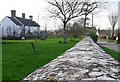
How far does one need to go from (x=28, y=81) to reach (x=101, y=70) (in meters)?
0.80

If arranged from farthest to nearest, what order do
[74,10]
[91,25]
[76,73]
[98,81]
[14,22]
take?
[14,22] < [91,25] < [74,10] < [76,73] < [98,81]

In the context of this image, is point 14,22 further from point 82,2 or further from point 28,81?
point 28,81

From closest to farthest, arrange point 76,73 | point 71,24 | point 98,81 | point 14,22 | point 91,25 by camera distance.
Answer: point 98,81
point 76,73
point 71,24
point 91,25
point 14,22

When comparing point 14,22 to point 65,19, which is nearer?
point 65,19

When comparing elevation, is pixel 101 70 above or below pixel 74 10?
below

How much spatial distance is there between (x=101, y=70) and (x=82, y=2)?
1542 inches

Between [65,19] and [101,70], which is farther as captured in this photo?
[65,19]

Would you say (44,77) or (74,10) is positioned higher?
(74,10)

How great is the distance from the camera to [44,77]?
2.61m

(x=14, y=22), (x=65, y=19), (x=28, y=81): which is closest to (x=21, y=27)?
(x=14, y=22)

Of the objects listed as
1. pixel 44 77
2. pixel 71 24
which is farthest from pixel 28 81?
pixel 71 24

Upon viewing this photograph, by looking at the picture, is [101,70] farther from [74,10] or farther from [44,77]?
[74,10]

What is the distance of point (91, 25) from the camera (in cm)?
6669

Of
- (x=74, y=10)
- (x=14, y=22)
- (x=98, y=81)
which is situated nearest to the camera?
(x=98, y=81)
